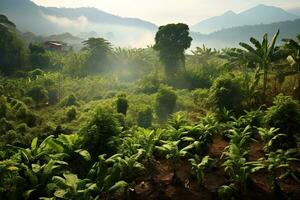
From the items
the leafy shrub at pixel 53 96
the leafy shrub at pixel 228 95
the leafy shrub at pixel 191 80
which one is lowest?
the leafy shrub at pixel 53 96

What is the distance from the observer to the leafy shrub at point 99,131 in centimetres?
1219

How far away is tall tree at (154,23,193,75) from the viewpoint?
47.0 metres

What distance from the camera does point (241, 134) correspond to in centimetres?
1268

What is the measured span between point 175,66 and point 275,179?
38.6 metres

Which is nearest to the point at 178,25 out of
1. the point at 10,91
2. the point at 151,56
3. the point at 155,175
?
the point at 151,56

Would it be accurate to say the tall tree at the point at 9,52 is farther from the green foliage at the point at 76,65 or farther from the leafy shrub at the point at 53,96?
the leafy shrub at the point at 53,96

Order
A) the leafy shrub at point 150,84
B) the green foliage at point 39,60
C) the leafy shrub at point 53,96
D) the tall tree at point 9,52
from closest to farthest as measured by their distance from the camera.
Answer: the leafy shrub at point 150,84 → the leafy shrub at point 53,96 → the tall tree at point 9,52 → the green foliage at point 39,60

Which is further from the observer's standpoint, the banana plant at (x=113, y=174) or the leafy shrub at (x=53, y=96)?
the leafy shrub at (x=53, y=96)

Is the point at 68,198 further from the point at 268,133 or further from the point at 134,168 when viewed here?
the point at 268,133

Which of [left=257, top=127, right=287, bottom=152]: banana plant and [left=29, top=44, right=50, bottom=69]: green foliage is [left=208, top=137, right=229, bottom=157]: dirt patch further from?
[left=29, top=44, right=50, bottom=69]: green foliage

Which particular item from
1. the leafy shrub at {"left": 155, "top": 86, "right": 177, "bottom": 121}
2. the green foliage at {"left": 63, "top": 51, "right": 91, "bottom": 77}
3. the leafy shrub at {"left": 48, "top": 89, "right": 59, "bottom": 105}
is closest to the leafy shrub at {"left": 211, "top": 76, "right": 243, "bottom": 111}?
the leafy shrub at {"left": 155, "top": 86, "right": 177, "bottom": 121}

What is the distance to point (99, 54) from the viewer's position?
2507 inches

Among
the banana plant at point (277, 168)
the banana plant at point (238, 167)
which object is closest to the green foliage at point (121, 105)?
the banana plant at point (238, 167)

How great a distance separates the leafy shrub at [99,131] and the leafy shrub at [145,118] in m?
12.0
